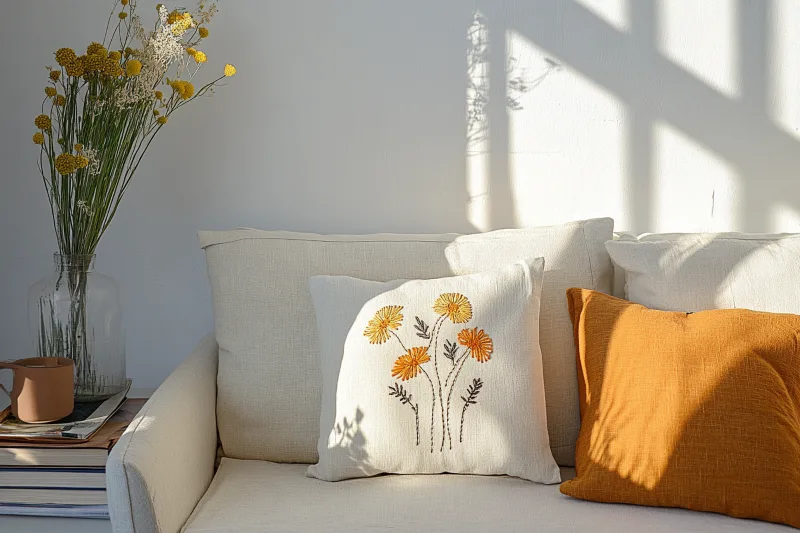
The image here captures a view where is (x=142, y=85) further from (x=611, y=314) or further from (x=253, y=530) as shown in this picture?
(x=611, y=314)

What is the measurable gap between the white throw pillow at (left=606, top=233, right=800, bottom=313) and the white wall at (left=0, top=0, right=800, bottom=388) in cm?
31

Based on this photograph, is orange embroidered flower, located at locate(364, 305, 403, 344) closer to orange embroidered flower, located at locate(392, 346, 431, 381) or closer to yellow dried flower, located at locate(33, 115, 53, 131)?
orange embroidered flower, located at locate(392, 346, 431, 381)

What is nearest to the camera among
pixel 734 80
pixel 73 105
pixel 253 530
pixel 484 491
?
pixel 253 530

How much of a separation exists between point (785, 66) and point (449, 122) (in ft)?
2.77

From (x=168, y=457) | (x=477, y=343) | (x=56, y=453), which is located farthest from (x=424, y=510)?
(x=56, y=453)

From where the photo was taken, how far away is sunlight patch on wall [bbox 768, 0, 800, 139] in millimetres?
1979

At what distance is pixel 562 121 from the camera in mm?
2016

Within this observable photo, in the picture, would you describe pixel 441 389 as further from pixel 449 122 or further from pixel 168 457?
pixel 449 122

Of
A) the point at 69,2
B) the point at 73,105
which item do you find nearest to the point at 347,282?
the point at 73,105

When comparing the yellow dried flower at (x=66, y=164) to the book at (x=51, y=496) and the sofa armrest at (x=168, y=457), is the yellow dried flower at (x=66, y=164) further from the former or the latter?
the book at (x=51, y=496)

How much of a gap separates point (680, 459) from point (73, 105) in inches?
56.6

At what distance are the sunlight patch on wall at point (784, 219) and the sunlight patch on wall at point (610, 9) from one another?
607mm

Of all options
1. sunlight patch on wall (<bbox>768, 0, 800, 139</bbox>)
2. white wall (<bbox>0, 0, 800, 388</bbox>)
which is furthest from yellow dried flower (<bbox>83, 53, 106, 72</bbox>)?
sunlight patch on wall (<bbox>768, 0, 800, 139</bbox>)

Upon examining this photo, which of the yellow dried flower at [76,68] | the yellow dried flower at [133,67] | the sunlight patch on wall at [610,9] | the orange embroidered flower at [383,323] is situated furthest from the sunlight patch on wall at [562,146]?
the yellow dried flower at [76,68]
